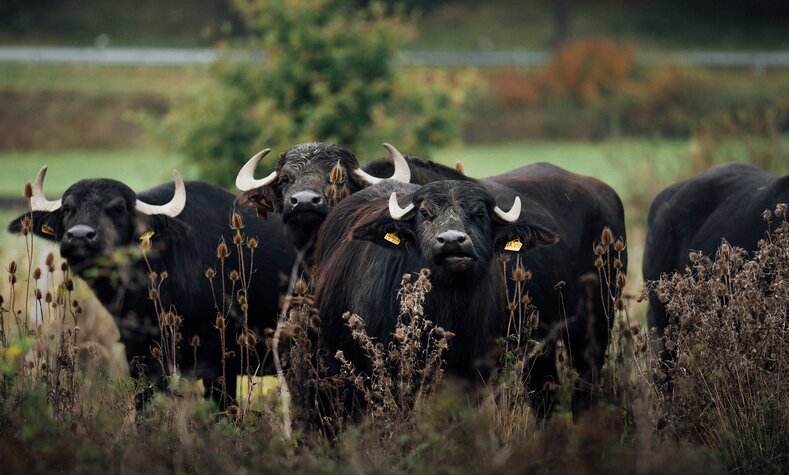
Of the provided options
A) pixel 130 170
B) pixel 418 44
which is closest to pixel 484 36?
pixel 418 44

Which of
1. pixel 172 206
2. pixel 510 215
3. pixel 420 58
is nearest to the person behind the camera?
pixel 510 215

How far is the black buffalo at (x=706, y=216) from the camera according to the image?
870 cm

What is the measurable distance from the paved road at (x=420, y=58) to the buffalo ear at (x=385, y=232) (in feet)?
116

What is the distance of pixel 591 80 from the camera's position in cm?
3781

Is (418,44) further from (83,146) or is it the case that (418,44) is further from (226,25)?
(226,25)

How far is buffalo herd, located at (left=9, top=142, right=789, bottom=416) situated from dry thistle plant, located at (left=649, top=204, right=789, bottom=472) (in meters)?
0.88

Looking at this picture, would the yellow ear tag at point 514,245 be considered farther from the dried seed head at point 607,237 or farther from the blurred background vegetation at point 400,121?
the blurred background vegetation at point 400,121

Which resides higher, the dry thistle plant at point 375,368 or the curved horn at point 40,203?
the curved horn at point 40,203

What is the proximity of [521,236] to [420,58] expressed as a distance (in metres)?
38.7

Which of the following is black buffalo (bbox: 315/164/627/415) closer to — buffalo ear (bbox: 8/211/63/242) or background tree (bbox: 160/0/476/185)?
buffalo ear (bbox: 8/211/63/242)

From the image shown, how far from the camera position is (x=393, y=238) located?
683 centimetres

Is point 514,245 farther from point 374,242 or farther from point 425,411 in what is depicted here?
point 425,411

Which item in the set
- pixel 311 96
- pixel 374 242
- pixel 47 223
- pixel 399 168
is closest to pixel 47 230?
pixel 47 223

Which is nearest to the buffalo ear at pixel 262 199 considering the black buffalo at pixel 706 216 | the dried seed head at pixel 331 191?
the dried seed head at pixel 331 191
